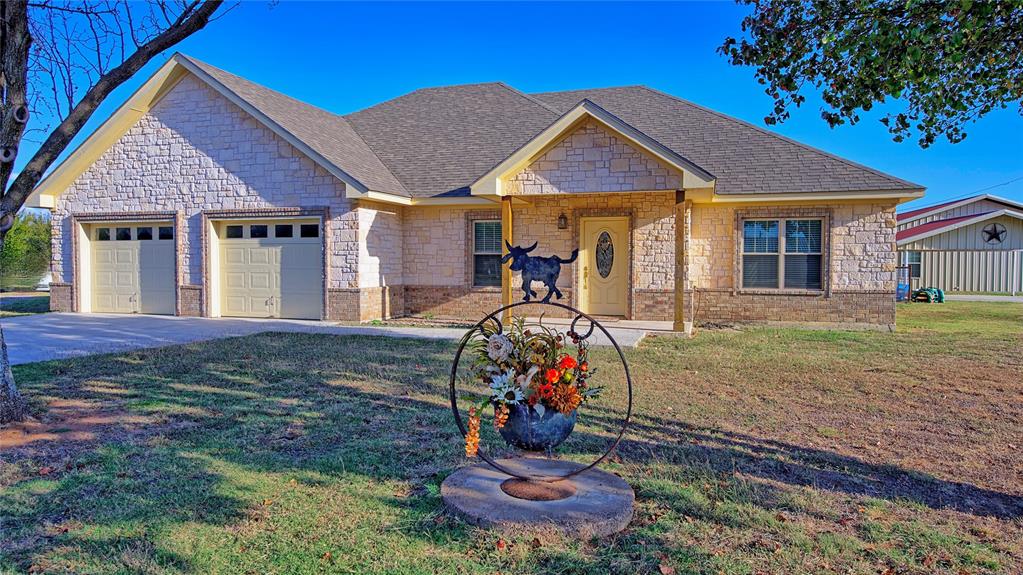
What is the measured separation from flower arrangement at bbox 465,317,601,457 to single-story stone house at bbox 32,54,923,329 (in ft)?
29.3

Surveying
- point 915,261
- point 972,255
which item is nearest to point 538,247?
point 915,261

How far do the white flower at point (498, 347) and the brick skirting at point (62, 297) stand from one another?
1660 centimetres

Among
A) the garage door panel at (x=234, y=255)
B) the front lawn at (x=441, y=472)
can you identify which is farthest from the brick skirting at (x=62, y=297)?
the front lawn at (x=441, y=472)

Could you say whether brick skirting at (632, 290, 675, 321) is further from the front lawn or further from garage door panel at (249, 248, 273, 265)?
garage door panel at (249, 248, 273, 265)

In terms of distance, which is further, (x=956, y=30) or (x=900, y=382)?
(x=900, y=382)

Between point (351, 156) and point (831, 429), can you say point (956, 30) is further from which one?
point (351, 156)

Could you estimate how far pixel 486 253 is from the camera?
52.5 ft

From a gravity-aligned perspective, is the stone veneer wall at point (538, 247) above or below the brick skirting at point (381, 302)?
above

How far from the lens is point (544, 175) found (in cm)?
1312

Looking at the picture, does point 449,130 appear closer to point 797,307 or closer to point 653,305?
point 653,305

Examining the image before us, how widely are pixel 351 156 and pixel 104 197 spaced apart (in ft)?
20.8

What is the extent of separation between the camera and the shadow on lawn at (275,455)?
4.05 metres

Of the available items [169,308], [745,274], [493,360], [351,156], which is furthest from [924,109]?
[169,308]

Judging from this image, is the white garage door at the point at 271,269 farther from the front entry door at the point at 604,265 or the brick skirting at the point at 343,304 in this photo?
Answer: the front entry door at the point at 604,265
